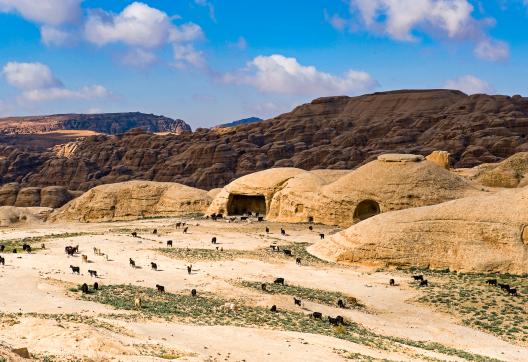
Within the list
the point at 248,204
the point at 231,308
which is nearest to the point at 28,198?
the point at 248,204

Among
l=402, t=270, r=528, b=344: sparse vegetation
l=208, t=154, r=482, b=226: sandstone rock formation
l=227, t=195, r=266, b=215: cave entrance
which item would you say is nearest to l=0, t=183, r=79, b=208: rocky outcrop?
l=227, t=195, r=266, b=215: cave entrance

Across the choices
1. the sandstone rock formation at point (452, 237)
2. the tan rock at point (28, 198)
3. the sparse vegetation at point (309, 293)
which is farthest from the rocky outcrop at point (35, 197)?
the sparse vegetation at point (309, 293)

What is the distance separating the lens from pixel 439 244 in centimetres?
3872

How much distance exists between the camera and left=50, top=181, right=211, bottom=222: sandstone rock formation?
234 ft

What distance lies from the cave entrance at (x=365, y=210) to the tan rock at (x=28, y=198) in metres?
55.9

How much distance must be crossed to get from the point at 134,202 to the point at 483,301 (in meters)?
49.3

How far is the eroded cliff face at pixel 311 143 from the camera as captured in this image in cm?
10862

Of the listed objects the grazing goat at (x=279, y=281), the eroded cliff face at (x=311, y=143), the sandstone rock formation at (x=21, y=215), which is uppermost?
the eroded cliff face at (x=311, y=143)

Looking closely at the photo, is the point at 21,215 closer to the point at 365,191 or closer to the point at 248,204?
the point at 248,204

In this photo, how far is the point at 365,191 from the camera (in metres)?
53.2

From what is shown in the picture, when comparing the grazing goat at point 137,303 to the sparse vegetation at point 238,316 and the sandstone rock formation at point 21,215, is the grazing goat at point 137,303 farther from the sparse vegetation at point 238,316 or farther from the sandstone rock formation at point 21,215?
the sandstone rock formation at point 21,215

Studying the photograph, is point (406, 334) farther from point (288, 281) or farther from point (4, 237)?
point (4, 237)

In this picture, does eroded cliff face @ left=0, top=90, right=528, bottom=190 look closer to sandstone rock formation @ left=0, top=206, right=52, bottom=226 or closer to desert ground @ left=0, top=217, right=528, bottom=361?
sandstone rock formation @ left=0, top=206, right=52, bottom=226

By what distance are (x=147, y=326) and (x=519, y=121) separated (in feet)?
339
